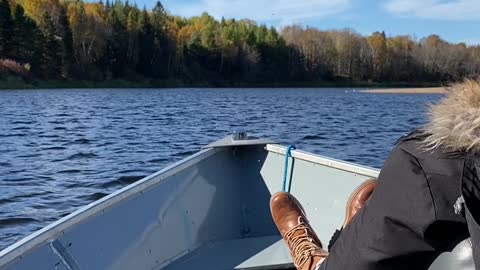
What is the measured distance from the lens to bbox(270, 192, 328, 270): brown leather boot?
233 centimetres

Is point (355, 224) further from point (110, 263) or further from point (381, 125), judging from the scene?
point (381, 125)

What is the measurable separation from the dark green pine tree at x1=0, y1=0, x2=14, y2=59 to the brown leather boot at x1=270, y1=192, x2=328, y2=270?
62.8 metres

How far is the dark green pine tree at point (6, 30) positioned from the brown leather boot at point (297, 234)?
206 feet

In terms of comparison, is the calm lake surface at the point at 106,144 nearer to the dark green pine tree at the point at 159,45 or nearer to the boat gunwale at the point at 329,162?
the boat gunwale at the point at 329,162

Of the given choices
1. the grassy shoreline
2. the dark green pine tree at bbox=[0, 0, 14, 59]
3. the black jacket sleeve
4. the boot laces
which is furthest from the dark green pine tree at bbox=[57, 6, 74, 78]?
the black jacket sleeve

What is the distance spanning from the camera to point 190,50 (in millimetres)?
83062

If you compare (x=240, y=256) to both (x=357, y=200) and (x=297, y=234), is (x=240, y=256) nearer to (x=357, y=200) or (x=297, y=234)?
(x=297, y=234)

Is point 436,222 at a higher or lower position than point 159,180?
higher

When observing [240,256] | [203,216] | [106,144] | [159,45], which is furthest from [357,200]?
[159,45]

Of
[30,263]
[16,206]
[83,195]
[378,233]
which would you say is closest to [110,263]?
[30,263]

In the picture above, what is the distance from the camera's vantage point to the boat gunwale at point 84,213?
2.38 meters

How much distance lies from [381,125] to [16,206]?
51.6 feet

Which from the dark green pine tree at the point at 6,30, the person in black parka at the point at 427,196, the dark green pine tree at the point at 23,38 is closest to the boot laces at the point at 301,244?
the person in black parka at the point at 427,196

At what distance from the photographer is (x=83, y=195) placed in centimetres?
864
